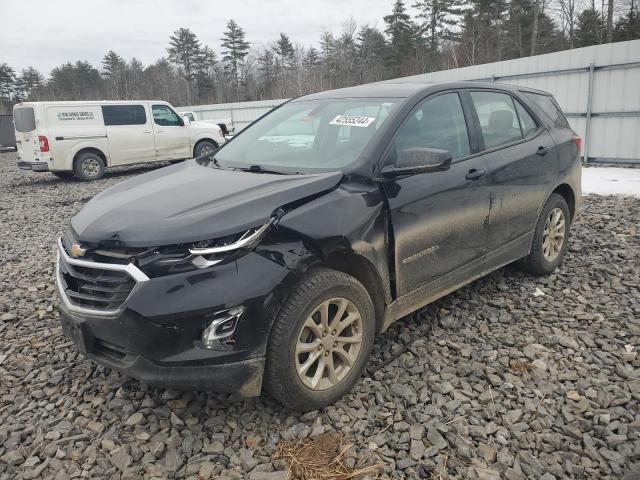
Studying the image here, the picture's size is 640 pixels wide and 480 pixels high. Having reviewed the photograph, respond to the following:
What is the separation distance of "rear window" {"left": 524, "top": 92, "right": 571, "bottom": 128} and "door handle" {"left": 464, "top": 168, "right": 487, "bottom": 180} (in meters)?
1.41

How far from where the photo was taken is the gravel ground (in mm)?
2410

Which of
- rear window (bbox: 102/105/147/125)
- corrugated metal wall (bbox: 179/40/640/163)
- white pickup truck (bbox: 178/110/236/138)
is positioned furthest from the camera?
white pickup truck (bbox: 178/110/236/138)

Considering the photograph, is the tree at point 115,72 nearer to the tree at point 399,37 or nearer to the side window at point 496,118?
the tree at point 399,37

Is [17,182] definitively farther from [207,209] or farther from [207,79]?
[207,79]

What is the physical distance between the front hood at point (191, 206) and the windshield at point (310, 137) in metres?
0.26

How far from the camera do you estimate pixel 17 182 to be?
1365 centimetres

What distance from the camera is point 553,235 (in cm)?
453

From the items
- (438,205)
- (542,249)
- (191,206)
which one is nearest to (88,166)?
(191,206)

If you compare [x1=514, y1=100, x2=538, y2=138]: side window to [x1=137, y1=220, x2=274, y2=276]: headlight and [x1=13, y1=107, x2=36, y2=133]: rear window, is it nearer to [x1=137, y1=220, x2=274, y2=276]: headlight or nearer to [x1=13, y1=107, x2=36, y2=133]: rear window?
[x1=137, y1=220, x2=274, y2=276]: headlight

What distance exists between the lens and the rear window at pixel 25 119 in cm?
1201

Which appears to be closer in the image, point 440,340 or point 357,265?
point 357,265

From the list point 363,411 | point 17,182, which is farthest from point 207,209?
point 17,182

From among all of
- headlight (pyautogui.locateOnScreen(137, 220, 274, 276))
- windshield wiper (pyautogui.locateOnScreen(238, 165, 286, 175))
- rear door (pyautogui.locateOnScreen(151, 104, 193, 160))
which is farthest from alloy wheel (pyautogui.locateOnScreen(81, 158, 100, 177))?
headlight (pyautogui.locateOnScreen(137, 220, 274, 276))

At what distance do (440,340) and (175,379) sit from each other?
1916mm
